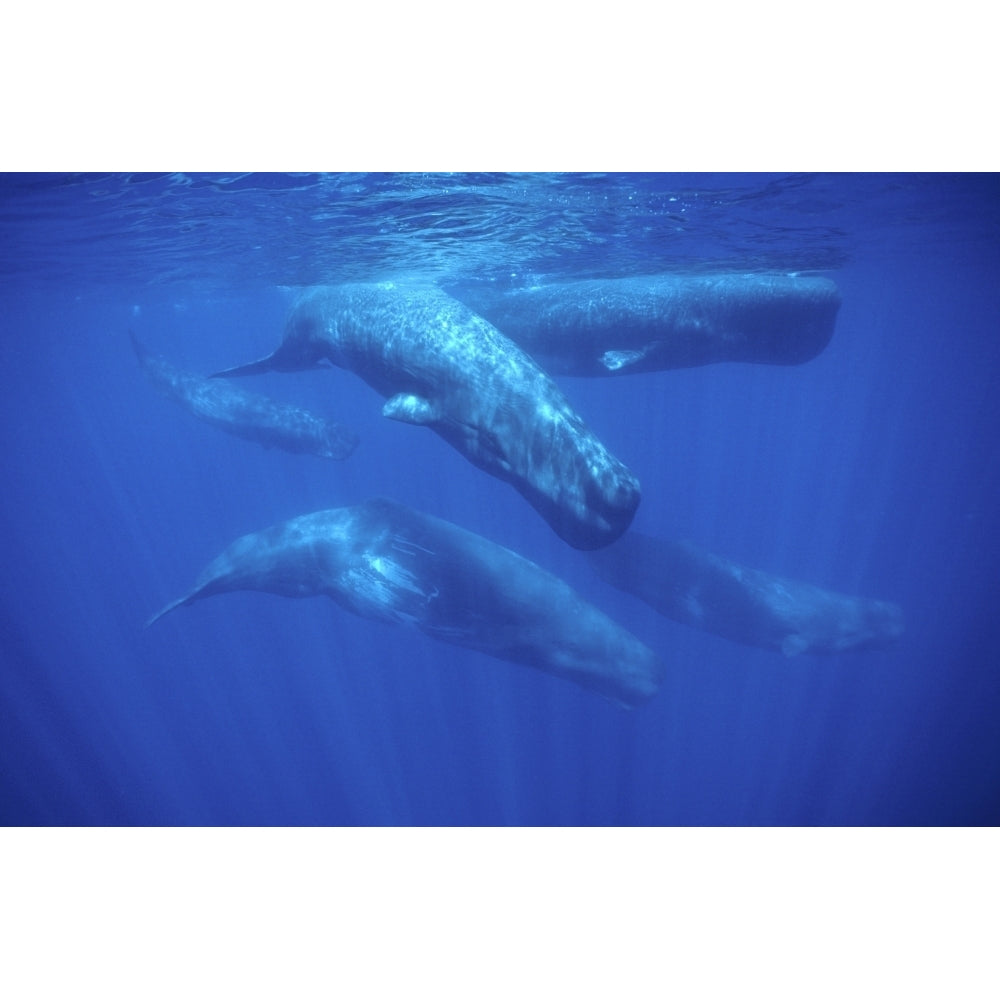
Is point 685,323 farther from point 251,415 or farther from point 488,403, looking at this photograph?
point 251,415

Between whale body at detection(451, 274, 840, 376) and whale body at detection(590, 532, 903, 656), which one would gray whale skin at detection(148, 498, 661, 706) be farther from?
whale body at detection(451, 274, 840, 376)

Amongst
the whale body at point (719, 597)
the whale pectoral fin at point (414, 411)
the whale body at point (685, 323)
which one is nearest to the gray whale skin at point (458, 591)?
the whale body at point (719, 597)

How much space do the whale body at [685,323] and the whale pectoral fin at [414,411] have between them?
5.08 meters

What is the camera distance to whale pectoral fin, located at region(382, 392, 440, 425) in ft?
28.5

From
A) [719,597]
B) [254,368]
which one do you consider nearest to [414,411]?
[719,597]

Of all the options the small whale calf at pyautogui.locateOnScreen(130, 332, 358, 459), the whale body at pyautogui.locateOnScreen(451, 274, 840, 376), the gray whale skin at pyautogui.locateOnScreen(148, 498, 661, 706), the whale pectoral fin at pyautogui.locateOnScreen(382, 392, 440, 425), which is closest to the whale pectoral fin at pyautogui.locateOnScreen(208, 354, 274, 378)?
the small whale calf at pyautogui.locateOnScreen(130, 332, 358, 459)

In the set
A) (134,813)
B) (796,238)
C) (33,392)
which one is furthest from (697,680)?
(33,392)

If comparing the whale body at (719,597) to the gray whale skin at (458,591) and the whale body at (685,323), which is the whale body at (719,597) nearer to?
the gray whale skin at (458,591)

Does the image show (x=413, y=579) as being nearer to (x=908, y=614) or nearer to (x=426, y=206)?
(x=426, y=206)

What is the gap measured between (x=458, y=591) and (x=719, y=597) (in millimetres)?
6252

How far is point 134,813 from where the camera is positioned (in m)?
15.3

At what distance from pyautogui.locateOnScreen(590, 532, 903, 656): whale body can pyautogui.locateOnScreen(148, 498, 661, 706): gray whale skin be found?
2429 millimetres

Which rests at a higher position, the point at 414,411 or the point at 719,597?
the point at 414,411

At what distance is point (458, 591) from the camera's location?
1043 cm
